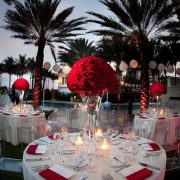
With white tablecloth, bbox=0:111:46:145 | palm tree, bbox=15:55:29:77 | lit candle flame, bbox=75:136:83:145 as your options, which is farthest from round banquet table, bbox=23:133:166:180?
palm tree, bbox=15:55:29:77

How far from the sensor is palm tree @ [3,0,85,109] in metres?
13.3

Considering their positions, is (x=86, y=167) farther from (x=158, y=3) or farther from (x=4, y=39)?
(x=4, y=39)

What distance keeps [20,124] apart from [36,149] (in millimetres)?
4178

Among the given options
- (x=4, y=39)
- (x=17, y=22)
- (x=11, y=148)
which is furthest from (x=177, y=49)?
(x=11, y=148)

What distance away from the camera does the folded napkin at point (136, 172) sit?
2.64m

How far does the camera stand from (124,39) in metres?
13.4

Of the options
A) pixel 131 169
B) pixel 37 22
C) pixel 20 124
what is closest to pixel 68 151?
pixel 131 169

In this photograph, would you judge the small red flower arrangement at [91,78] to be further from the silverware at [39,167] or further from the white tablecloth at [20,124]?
the white tablecloth at [20,124]

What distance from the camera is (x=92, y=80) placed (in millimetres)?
3453

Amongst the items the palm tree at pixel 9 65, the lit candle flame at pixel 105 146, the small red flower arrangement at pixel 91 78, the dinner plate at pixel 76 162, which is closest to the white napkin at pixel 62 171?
the dinner plate at pixel 76 162

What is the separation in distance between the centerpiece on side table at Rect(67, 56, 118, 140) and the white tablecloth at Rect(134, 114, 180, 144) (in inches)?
153

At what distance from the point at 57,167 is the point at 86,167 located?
0.33m

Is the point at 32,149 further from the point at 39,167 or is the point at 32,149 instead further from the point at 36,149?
the point at 39,167

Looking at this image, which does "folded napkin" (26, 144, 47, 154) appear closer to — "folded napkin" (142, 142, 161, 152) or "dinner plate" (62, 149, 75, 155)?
"dinner plate" (62, 149, 75, 155)
